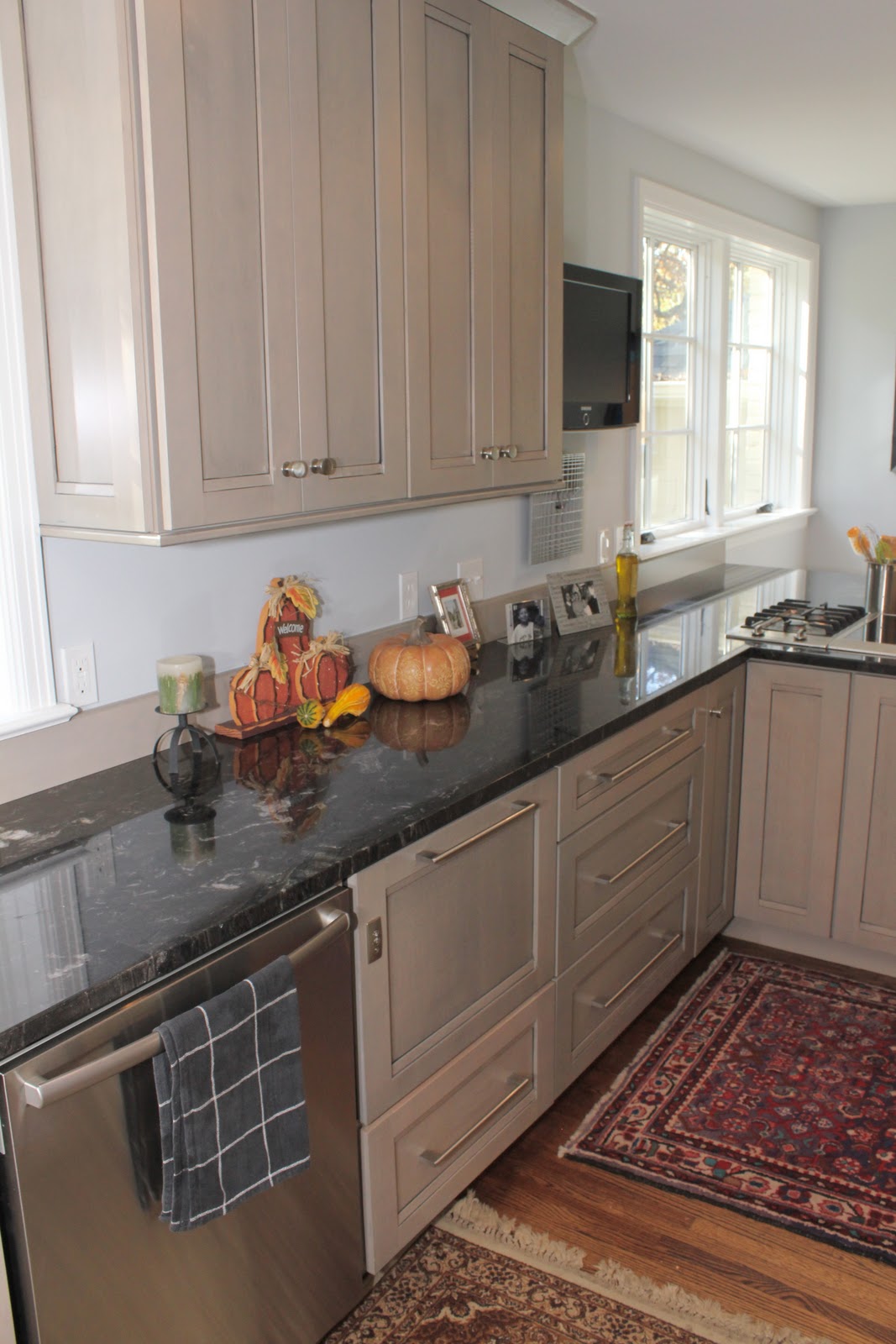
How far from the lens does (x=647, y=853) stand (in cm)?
263

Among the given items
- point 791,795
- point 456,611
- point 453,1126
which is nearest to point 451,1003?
point 453,1126

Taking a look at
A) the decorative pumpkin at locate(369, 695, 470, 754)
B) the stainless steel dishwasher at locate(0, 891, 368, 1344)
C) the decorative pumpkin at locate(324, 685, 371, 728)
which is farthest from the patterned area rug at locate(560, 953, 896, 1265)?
the decorative pumpkin at locate(324, 685, 371, 728)

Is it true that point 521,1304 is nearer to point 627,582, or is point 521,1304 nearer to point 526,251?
point 627,582

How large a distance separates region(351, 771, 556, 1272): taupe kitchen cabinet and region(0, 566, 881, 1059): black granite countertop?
0.27ft

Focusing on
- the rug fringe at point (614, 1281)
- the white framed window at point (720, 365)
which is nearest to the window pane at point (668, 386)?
the white framed window at point (720, 365)

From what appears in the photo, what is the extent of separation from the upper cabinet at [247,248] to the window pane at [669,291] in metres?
2.04

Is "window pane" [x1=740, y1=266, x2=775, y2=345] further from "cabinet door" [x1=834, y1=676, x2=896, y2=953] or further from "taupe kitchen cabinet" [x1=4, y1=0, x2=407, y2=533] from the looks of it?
"taupe kitchen cabinet" [x1=4, y1=0, x2=407, y2=533]

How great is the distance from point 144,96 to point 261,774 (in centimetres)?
110

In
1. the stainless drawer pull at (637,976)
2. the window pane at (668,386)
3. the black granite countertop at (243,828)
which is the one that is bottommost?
the stainless drawer pull at (637,976)

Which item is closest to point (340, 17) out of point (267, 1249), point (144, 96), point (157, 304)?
point (144, 96)

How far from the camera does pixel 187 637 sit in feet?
7.21

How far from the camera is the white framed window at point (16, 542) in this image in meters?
1.78

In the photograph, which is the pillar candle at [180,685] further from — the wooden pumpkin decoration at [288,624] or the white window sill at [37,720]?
the wooden pumpkin decoration at [288,624]

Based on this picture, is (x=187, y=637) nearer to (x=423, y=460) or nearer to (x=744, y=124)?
(x=423, y=460)
